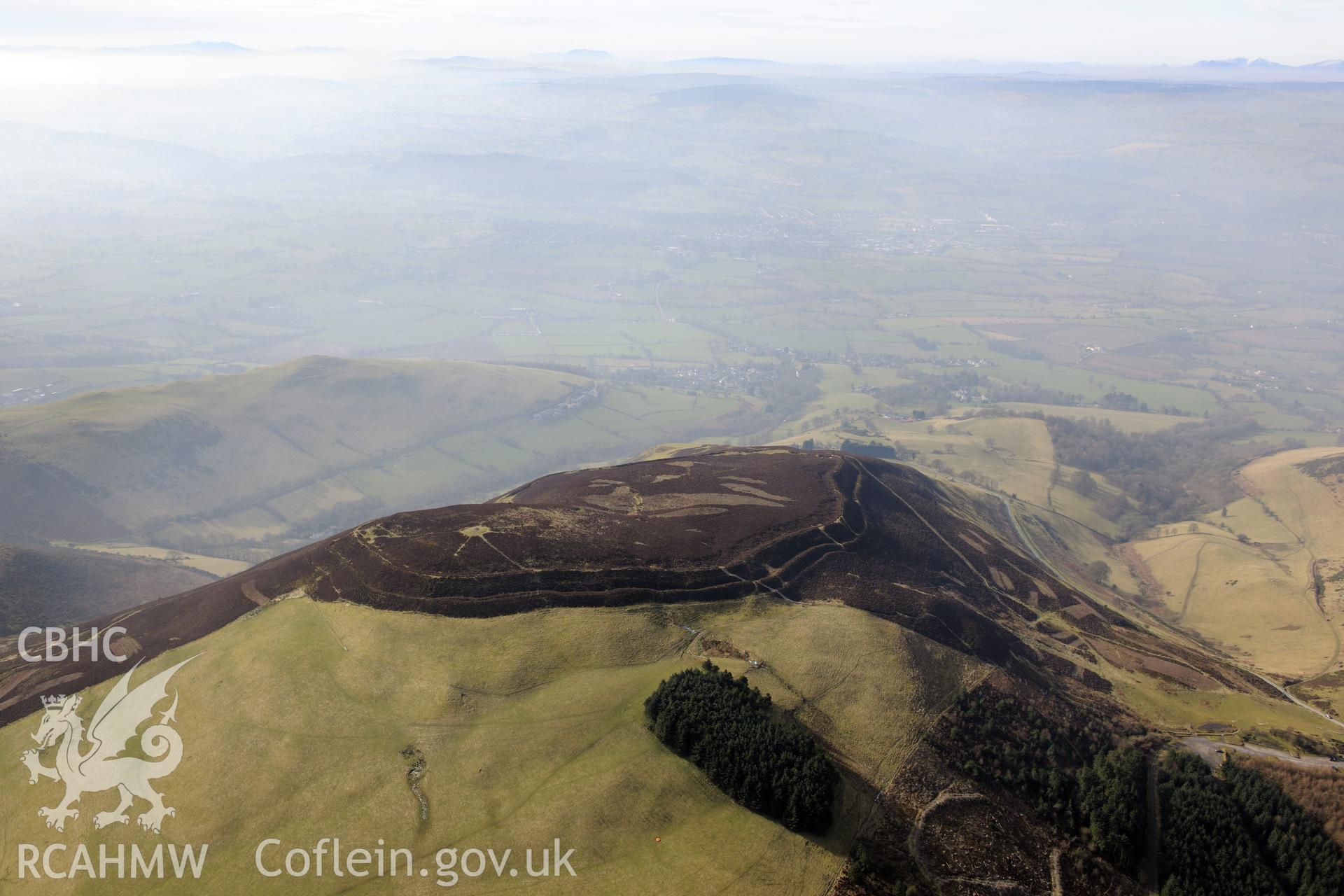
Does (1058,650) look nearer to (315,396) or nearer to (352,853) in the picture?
(352,853)

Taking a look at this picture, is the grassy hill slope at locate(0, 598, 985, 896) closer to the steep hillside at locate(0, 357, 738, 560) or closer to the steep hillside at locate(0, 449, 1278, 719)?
the steep hillside at locate(0, 449, 1278, 719)

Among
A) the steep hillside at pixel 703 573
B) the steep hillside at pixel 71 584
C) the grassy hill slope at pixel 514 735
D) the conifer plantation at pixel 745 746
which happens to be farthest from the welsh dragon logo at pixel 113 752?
the steep hillside at pixel 71 584

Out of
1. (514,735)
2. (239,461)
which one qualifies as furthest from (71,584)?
(514,735)

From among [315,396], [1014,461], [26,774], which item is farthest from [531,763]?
[315,396]

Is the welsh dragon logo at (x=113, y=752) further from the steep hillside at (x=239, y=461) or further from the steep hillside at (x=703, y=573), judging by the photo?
the steep hillside at (x=239, y=461)

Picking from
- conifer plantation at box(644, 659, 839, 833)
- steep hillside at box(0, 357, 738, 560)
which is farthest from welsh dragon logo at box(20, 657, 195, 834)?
steep hillside at box(0, 357, 738, 560)

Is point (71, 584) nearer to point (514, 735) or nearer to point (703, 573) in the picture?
point (514, 735)
